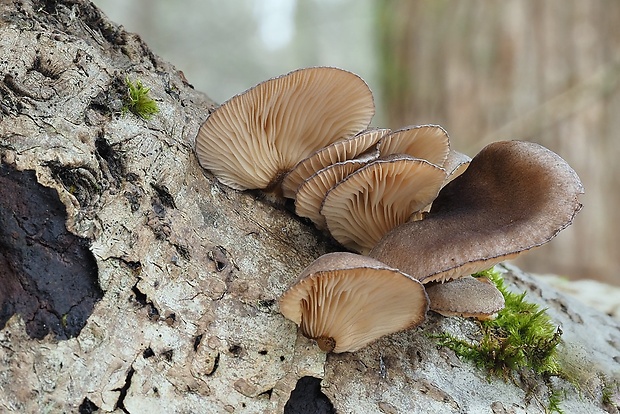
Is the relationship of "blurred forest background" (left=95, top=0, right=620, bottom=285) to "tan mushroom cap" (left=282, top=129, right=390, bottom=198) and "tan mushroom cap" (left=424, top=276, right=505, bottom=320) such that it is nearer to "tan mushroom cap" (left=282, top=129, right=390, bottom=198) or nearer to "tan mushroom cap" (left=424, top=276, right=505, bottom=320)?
"tan mushroom cap" (left=424, top=276, right=505, bottom=320)

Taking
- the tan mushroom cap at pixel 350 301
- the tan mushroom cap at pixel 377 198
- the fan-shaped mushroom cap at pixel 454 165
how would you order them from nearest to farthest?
the tan mushroom cap at pixel 350 301
the tan mushroom cap at pixel 377 198
the fan-shaped mushroom cap at pixel 454 165

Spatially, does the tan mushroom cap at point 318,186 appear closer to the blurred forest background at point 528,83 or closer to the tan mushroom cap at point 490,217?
the tan mushroom cap at point 490,217

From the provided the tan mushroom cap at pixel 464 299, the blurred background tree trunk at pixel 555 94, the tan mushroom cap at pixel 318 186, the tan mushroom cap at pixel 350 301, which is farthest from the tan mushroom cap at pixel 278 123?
the blurred background tree trunk at pixel 555 94

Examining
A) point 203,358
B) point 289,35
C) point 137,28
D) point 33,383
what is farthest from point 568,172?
point 289,35

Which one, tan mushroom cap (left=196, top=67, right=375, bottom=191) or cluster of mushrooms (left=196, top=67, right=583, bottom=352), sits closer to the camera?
cluster of mushrooms (left=196, top=67, right=583, bottom=352)

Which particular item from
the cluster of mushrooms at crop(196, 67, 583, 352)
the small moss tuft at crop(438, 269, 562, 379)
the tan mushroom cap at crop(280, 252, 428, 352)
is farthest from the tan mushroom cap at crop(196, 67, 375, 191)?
the small moss tuft at crop(438, 269, 562, 379)

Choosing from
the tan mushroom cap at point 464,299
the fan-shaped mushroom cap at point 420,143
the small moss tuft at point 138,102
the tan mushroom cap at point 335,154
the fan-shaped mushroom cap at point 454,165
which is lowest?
the tan mushroom cap at point 464,299

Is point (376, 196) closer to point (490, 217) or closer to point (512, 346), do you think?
point (490, 217)
